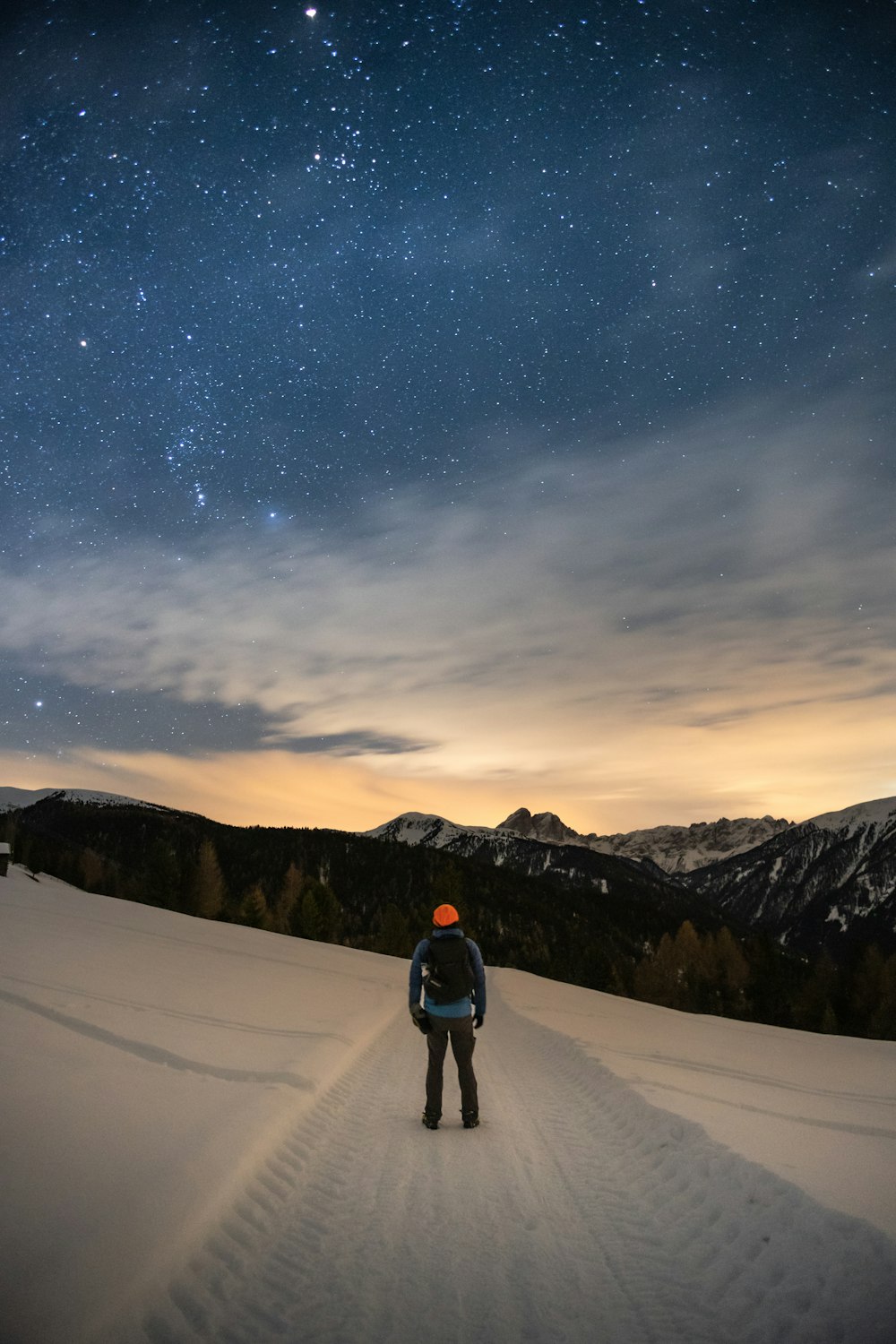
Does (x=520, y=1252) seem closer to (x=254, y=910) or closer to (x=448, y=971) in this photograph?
(x=448, y=971)

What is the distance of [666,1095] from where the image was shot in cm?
1006

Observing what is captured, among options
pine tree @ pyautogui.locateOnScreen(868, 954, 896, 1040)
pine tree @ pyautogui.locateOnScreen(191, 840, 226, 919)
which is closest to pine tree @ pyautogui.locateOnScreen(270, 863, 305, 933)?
pine tree @ pyautogui.locateOnScreen(191, 840, 226, 919)

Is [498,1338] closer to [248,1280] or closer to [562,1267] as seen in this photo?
[562,1267]

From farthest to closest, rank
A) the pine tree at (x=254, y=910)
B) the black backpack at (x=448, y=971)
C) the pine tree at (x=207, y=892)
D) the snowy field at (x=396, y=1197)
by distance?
1. the pine tree at (x=207, y=892)
2. the pine tree at (x=254, y=910)
3. the black backpack at (x=448, y=971)
4. the snowy field at (x=396, y=1197)

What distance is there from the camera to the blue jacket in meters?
8.31

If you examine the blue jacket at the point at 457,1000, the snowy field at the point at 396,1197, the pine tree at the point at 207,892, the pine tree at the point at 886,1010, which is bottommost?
the pine tree at the point at 886,1010

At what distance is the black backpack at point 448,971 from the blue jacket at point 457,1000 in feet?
0.19

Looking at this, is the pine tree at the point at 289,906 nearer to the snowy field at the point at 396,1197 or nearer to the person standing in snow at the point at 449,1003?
the snowy field at the point at 396,1197

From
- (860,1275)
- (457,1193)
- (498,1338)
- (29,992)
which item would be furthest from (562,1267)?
(29,992)

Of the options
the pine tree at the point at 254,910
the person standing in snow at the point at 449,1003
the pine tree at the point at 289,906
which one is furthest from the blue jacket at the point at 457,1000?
the pine tree at the point at 289,906

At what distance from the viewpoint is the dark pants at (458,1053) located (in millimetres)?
8109

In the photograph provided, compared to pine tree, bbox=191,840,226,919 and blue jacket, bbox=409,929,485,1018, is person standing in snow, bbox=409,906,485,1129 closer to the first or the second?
blue jacket, bbox=409,929,485,1018

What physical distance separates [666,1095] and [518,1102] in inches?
92.6

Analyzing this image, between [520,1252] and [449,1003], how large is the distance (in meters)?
3.57
